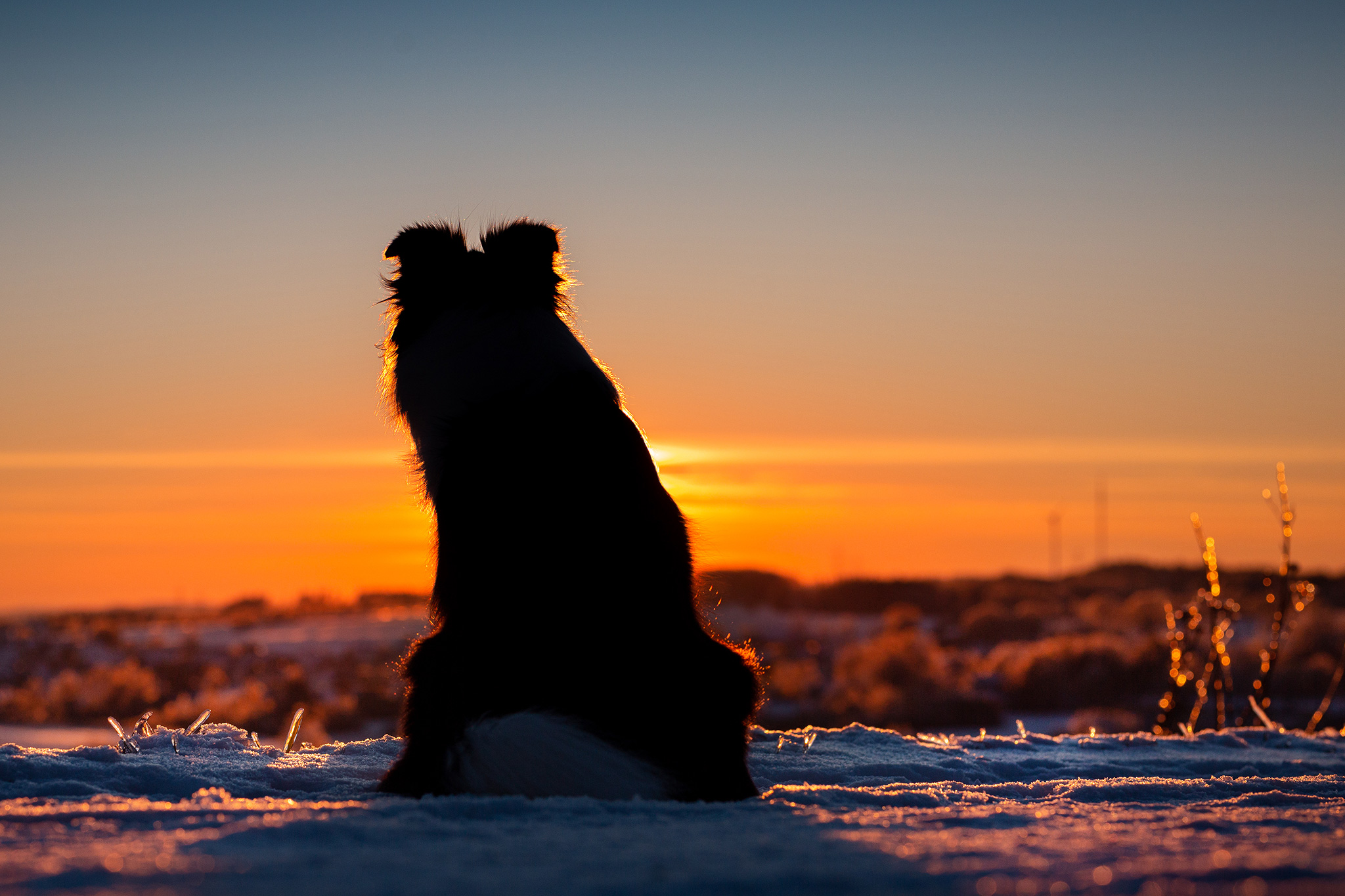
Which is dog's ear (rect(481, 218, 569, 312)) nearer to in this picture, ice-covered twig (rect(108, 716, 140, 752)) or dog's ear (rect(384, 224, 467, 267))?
dog's ear (rect(384, 224, 467, 267))

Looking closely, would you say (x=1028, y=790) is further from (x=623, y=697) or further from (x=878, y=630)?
(x=878, y=630)

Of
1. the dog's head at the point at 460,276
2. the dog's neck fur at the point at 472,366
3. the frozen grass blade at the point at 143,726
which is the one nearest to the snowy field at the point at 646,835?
the frozen grass blade at the point at 143,726

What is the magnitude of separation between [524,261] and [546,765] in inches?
72.6

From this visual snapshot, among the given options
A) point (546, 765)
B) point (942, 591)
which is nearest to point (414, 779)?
point (546, 765)

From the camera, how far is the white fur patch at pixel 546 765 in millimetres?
2498

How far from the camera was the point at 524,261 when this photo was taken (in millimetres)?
3619

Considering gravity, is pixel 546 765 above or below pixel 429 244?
below

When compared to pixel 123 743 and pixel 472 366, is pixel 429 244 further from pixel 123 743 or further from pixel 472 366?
pixel 123 743

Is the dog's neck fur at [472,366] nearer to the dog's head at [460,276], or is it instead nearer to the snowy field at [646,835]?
the dog's head at [460,276]

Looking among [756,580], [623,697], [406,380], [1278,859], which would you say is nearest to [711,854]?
[1278,859]

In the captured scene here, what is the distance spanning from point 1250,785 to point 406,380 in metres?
3.02

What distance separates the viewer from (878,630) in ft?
81.6

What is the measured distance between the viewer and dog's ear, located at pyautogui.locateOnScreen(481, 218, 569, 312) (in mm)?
3572

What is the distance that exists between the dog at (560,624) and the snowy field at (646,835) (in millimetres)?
235
